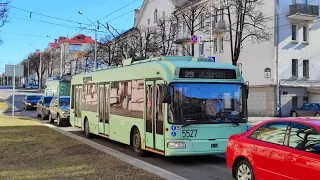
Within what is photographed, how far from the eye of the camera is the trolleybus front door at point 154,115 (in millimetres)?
10023

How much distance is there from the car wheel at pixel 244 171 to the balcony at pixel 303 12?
109ft

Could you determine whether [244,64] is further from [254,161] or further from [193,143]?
[254,161]

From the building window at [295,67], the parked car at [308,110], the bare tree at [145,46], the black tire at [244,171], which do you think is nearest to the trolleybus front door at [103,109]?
the black tire at [244,171]

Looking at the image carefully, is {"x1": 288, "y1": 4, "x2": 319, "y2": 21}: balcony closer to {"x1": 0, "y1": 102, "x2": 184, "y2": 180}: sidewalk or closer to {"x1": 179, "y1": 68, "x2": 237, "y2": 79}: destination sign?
{"x1": 179, "y1": 68, "x2": 237, "y2": 79}: destination sign

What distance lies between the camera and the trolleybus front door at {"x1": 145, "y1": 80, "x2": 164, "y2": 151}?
10.0 metres

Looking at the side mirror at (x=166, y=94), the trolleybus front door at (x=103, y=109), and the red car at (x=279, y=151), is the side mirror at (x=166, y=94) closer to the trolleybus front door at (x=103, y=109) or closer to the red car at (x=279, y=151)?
the red car at (x=279, y=151)

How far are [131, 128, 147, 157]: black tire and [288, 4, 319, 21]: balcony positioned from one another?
99.1ft

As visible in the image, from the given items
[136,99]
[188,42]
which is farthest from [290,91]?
[136,99]

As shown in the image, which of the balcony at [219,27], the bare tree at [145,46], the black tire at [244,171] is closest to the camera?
the black tire at [244,171]

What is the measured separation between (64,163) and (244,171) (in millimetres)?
4331

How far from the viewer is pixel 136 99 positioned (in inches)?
455

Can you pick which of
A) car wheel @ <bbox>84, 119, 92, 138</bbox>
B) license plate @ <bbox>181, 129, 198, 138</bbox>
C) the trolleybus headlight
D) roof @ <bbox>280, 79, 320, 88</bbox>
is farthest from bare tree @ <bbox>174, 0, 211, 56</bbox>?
the trolleybus headlight

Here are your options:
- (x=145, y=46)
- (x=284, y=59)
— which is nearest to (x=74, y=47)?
(x=145, y=46)

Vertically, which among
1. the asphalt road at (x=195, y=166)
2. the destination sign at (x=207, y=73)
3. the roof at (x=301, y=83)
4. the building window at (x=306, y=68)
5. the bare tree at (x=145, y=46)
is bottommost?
the asphalt road at (x=195, y=166)
